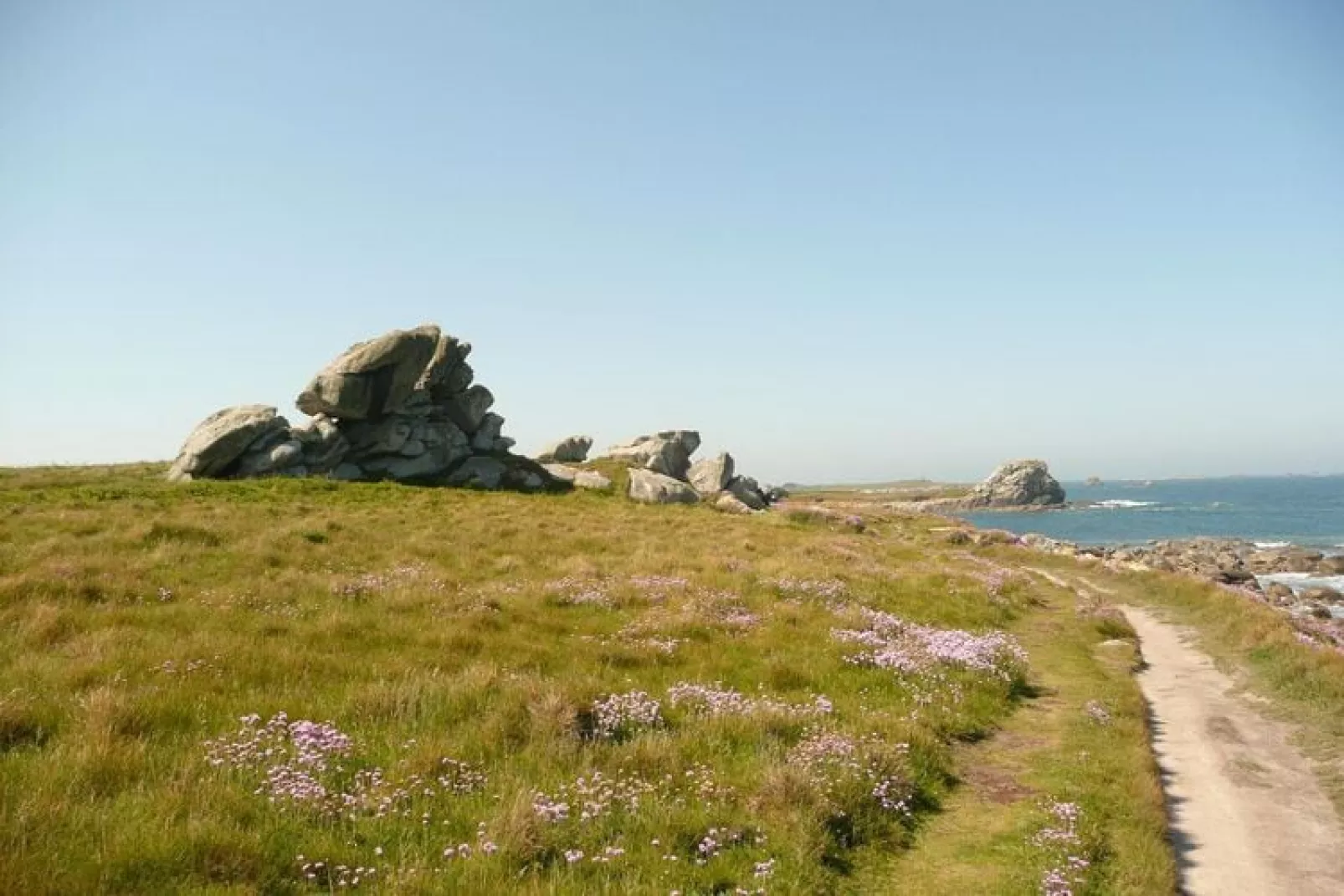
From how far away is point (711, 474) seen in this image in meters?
65.0

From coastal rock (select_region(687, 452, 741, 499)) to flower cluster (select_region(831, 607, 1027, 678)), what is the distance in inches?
1680

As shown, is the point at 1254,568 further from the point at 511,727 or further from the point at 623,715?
the point at 511,727

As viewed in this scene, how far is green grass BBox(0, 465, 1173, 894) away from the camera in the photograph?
23.9 feet

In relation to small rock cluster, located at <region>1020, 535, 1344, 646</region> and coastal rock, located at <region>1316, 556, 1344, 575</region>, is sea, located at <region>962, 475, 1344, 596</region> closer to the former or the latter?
small rock cluster, located at <region>1020, 535, 1344, 646</region>

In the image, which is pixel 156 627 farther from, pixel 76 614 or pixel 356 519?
pixel 356 519

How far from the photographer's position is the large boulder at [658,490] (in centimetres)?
5503

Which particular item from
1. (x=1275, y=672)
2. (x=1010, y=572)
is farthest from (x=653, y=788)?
(x=1010, y=572)

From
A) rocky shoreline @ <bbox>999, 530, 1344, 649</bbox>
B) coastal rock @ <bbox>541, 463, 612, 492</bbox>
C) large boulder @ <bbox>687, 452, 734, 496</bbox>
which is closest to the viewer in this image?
rocky shoreline @ <bbox>999, 530, 1344, 649</bbox>

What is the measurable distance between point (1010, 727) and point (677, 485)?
43.6 m

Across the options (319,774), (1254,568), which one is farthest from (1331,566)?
→ (319,774)

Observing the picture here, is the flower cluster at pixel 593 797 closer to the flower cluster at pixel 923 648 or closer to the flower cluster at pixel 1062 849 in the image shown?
the flower cluster at pixel 1062 849

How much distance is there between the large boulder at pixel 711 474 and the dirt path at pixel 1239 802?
45651mm

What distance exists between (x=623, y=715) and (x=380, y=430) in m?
45.7

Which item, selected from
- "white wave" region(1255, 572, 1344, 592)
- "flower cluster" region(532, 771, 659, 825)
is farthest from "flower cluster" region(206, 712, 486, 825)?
"white wave" region(1255, 572, 1344, 592)
